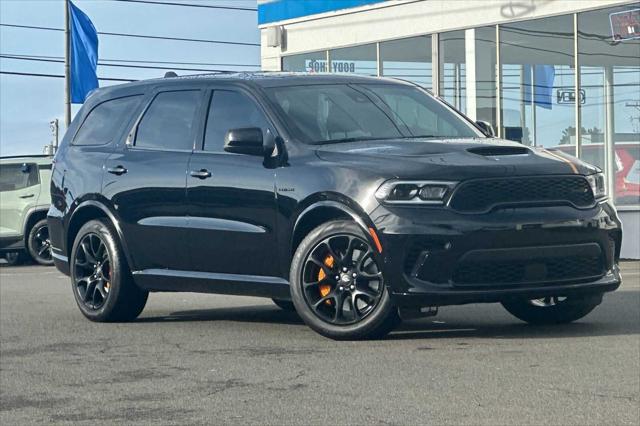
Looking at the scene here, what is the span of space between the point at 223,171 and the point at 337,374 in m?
2.46

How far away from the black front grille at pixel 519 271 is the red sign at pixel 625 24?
12.5 meters

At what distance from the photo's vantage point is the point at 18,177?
2230 cm

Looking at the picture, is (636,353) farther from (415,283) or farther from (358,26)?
(358,26)

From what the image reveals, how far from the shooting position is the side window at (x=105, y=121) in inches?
423

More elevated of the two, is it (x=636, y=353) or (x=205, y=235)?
(x=205, y=235)

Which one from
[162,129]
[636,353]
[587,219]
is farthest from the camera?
[162,129]

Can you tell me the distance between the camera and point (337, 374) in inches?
288

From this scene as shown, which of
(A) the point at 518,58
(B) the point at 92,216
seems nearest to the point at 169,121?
(B) the point at 92,216

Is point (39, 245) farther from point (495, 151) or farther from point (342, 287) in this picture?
point (495, 151)

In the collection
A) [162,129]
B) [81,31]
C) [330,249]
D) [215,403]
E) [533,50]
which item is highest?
[81,31]

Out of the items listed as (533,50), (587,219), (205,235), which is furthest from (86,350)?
(533,50)

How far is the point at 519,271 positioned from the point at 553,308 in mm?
1108

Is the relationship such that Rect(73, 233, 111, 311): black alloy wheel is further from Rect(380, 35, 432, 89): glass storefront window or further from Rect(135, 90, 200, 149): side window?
Rect(380, 35, 432, 89): glass storefront window

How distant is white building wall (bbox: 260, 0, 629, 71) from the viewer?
2180 cm
